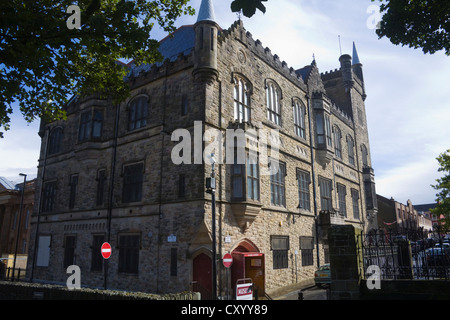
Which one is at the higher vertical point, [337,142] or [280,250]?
[337,142]

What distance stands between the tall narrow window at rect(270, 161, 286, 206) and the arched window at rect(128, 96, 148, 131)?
841 cm

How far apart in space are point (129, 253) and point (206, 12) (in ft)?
45.1

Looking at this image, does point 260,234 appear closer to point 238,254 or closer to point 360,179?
point 238,254

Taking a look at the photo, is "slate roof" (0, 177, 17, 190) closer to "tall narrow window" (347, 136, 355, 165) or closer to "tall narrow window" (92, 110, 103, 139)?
"tall narrow window" (92, 110, 103, 139)

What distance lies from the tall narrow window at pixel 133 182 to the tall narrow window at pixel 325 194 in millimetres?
14696

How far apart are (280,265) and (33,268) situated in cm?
1735

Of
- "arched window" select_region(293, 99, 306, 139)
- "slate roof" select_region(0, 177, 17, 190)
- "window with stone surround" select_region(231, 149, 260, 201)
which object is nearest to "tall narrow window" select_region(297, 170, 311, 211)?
"arched window" select_region(293, 99, 306, 139)

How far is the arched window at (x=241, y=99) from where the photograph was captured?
63.8 feet

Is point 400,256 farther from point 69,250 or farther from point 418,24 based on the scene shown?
point 69,250

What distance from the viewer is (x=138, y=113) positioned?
66.6 feet

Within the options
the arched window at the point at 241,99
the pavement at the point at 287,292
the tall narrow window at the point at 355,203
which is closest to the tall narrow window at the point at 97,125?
the arched window at the point at 241,99

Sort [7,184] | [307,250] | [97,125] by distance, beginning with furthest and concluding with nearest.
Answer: [7,184] → [307,250] → [97,125]

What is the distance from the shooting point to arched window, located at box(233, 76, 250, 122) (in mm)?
19453

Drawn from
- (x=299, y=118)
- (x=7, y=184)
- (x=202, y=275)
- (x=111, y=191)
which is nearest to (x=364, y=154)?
(x=299, y=118)
